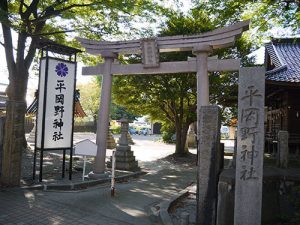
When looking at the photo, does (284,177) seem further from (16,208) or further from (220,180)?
(16,208)

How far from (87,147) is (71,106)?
1.56 meters

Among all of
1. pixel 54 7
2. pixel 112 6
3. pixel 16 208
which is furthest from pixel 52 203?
pixel 54 7

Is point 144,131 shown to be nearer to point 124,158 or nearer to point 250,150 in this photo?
point 124,158

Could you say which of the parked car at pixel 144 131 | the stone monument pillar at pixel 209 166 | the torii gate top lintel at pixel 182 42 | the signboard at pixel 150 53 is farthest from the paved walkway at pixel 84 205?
the parked car at pixel 144 131

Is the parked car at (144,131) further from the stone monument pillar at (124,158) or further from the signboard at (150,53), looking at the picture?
the signboard at (150,53)

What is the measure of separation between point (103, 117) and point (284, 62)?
10604 mm

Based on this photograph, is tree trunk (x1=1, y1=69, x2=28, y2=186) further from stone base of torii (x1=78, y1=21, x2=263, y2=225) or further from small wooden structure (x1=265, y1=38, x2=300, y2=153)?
small wooden structure (x1=265, y1=38, x2=300, y2=153)

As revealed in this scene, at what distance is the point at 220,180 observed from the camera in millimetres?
5637

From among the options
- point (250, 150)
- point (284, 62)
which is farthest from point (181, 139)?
point (250, 150)

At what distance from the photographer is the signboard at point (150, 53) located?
35.6 ft

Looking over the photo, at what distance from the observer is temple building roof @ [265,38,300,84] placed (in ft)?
45.3

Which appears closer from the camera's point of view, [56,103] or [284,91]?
[56,103]

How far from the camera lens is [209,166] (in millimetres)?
5715

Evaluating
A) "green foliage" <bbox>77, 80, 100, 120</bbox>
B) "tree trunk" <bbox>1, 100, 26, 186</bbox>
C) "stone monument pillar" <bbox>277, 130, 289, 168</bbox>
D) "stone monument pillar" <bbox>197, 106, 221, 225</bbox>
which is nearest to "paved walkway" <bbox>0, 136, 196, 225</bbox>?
"tree trunk" <bbox>1, 100, 26, 186</bbox>
